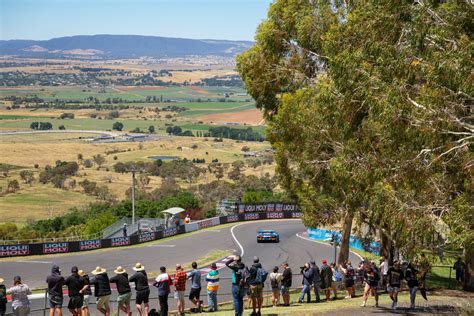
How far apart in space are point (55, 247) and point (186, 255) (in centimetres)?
862

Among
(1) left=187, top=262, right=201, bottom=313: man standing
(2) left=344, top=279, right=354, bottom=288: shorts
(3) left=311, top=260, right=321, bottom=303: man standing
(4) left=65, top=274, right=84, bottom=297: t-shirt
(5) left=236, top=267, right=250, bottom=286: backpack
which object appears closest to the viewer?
(4) left=65, top=274, right=84, bottom=297: t-shirt

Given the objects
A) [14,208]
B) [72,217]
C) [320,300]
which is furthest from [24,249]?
[14,208]

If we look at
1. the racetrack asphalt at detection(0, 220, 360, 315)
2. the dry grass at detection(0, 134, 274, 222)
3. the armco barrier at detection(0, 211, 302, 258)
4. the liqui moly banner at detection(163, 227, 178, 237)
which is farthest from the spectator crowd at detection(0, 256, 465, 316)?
the dry grass at detection(0, 134, 274, 222)

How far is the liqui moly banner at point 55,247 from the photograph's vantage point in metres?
47.8

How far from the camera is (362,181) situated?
22.9 m

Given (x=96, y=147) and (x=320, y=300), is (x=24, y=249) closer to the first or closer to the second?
(x=320, y=300)

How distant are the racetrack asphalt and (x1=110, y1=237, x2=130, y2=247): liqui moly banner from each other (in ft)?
4.16

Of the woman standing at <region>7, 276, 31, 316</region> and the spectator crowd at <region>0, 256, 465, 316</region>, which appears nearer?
the woman standing at <region>7, 276, 31, 316</region>

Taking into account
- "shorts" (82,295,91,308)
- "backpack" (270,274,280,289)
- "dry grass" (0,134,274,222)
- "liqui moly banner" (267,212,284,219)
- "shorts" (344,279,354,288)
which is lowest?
"dry grass" (0,134,274,222)

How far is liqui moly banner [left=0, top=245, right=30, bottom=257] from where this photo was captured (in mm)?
46281

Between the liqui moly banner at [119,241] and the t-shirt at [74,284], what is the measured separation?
33833mm

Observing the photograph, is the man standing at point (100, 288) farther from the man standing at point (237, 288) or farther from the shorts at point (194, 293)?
the man standing at point (237, 288)

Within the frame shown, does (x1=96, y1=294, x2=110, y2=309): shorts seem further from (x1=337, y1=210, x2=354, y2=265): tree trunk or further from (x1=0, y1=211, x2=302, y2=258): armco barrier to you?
(x1=0, y1=211, x2=302, y2=258): armco barrier

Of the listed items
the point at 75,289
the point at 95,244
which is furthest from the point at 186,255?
the point at 75,289
